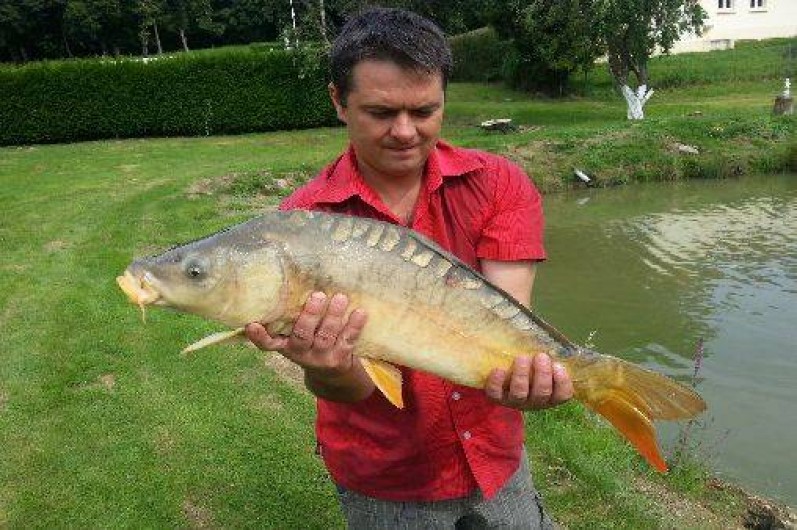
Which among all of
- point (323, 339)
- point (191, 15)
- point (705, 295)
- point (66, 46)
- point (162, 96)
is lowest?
point (705, 295)

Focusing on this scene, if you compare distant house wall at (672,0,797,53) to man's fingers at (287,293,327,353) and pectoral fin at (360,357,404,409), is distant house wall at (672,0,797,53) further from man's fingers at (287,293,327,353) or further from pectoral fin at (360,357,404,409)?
man's fingers at (287,293,327,353)

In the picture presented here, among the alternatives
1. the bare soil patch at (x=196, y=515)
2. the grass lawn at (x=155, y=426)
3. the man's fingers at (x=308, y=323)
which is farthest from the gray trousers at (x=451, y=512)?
the bare soil patch at (x=196, y=515)

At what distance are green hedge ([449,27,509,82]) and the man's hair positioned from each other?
29.9m

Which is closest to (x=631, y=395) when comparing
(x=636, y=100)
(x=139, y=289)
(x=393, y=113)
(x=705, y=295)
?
(x=393, y=113)

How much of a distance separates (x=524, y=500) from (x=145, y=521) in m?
2.57

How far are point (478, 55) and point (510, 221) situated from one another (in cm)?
3207

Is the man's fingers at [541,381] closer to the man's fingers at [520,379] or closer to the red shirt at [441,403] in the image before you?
the man's fingers at [520,379]

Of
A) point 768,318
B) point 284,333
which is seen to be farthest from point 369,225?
point 768,318

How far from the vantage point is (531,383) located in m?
2.32

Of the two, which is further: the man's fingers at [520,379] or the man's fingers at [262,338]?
the man's fingers at [520,379]

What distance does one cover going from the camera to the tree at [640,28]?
1981 centimetres

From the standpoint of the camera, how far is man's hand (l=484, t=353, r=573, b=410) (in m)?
2.29

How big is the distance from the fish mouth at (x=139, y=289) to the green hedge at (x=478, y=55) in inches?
1200

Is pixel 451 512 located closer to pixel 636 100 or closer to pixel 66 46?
pixel 636 100
